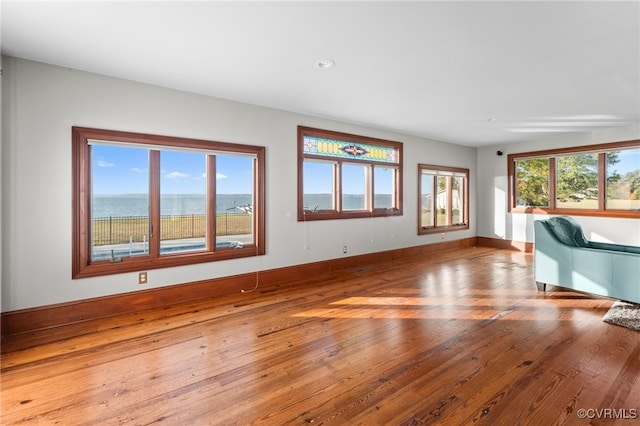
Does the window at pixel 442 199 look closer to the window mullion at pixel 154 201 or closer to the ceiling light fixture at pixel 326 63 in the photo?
the ceiling light fixture at pixel 326 63

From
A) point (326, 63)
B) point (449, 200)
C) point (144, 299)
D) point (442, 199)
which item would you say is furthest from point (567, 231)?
point (144, 299)

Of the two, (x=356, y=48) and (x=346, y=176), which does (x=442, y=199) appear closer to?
(x=346, y=176)

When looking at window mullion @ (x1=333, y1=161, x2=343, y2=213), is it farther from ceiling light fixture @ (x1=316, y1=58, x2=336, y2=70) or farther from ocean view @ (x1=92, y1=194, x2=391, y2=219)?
ceiling light fixture @ (x1=316, y1=58, x2=336, y2=70)

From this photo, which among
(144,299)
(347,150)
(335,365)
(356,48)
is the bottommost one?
(335,365)

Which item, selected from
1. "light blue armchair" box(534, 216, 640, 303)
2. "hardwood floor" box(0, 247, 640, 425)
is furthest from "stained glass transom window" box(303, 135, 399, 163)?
"light blue armchair" box(534, 216, 640, 303)

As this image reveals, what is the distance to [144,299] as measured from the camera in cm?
339

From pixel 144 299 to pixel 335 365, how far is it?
94.9 inches

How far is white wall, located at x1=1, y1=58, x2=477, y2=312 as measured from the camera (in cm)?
277

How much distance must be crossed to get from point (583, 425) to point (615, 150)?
20.4 ft

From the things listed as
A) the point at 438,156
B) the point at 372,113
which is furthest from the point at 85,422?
the point at 438,156

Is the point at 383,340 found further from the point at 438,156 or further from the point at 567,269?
the point at 438,156

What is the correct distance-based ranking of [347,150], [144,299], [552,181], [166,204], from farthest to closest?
[552,181] → [347,150] → [166,204] → [144,299]

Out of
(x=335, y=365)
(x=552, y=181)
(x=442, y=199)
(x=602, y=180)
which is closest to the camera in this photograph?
(x=335, y=365)

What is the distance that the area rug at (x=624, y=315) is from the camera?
114 inches
